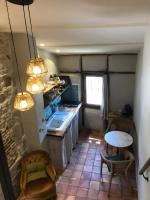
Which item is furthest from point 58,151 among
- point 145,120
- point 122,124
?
point 145,120

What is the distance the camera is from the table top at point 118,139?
370 cm

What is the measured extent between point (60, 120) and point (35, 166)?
4.41 feet

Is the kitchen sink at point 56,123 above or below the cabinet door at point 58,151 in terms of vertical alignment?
above

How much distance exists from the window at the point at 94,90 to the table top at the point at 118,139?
5.09 feet

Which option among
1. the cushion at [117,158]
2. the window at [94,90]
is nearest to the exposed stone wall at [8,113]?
the cushion at [117,158]

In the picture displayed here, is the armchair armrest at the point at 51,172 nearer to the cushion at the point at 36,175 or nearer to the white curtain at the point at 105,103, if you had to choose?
the cushion at the point at 36,175

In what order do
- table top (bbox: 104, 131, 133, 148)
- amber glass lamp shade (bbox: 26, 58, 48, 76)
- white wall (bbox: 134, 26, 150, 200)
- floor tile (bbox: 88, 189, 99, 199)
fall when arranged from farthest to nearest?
table top (bbox: 104, 131, 133, 148)
floor tile (bbox: 88, 189, 99, 199)
white wall (bbox: 134, 26, 150, 200)
amber glass lamp shade (bbox: 26, 58, 48, 76)

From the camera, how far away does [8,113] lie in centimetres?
274

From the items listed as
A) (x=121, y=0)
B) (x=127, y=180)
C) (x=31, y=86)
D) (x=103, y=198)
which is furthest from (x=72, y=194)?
(x=121, y=0)

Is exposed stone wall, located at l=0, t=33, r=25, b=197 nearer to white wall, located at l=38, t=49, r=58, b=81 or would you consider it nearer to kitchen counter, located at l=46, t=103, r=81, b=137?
kitchen counter, located at l=46, t=103, r=81, b=137

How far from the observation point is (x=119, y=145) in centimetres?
368

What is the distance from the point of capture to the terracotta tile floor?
3312 mm

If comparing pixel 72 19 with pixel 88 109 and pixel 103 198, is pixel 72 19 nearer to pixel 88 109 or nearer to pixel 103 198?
pixel 103 198

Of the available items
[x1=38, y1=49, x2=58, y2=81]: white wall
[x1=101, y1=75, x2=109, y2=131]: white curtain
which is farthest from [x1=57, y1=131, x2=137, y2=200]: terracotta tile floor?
[x1=38, y1=49, x2=58, y2=81]: white wall
